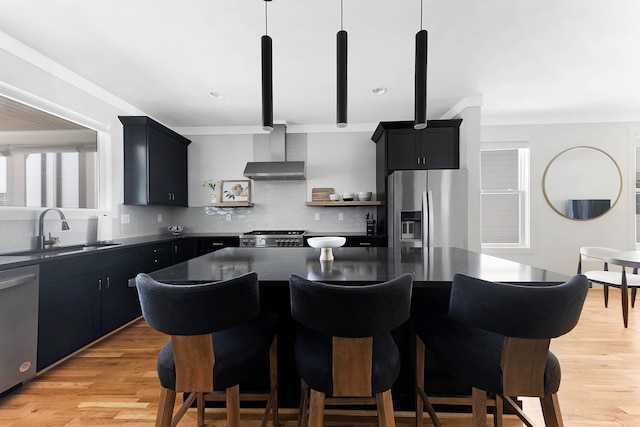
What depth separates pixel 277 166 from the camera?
165 inches

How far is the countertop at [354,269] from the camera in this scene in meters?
1.27

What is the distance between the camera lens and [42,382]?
2.07 meters

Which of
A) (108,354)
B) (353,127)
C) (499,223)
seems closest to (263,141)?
(353,127)

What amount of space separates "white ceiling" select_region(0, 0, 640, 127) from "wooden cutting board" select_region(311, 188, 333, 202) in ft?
4.20

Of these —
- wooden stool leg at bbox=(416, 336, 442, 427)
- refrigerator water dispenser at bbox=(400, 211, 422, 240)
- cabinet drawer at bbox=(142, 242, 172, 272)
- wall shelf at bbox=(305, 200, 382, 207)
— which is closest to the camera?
wooden stool leg at bbox=(416, 336, 442, 427)

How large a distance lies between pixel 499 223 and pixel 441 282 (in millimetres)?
4004

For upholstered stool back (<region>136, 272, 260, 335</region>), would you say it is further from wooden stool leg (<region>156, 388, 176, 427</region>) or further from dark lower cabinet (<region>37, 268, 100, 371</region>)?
dark lower cabinet (<region>37, 268, 100, 371</region>)

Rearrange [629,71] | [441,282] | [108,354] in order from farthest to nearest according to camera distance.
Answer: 1. [629,71]
2. [108,354]
3. [441,282]

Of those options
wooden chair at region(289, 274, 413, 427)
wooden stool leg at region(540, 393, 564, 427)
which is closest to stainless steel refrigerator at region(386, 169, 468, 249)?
wooden stool leg at region(540, 393, 564, 427)

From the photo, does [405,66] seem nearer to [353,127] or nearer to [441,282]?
[353,127]

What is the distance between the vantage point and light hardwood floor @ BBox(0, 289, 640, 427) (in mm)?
1684

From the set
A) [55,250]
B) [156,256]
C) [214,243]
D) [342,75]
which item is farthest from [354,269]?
[214,243]

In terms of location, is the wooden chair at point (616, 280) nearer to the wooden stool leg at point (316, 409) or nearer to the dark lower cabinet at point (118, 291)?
the wooden stool leg at point (316, 409)

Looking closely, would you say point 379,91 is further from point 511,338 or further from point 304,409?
point 304,409
